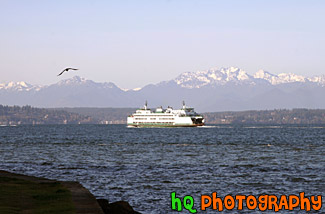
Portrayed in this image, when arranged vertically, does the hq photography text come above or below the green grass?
below

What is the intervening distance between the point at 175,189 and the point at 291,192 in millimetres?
7463

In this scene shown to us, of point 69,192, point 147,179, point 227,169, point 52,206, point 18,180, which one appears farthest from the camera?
point 227,169

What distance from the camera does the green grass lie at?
2402 centimetres

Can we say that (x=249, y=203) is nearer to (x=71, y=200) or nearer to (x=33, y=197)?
(x=71, y=200)

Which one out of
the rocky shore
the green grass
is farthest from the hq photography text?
the green grass

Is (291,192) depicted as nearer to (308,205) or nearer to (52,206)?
(308,205)

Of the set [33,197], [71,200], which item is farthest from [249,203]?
[33,197]

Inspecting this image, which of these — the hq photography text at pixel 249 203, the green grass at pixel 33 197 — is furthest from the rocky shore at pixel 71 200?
the hq photography text at pixel 249 203

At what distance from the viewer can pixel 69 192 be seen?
1160 inches

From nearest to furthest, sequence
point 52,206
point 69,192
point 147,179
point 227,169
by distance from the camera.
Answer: point 52,206, point 69,192, point 147,179, point 227,169

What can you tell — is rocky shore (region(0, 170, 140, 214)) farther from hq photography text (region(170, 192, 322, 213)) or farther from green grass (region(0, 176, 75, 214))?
hq photography text (region(170, 192, 322, 213))

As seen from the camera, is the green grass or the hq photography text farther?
the hq photography text

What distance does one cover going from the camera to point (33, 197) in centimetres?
2791

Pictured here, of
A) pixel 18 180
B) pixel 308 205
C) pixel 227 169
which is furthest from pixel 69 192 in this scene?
pixel 227 169
